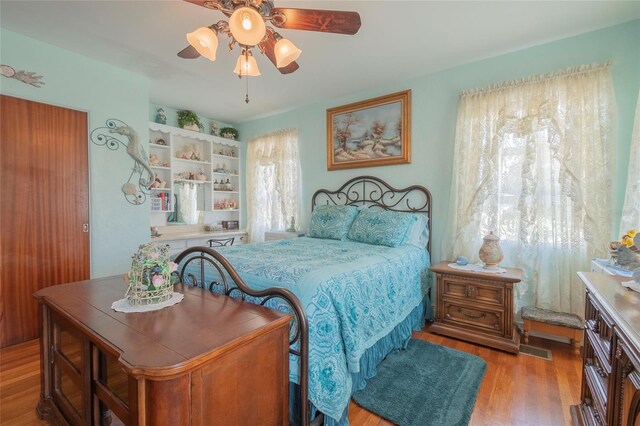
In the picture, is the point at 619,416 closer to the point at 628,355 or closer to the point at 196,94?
the point at 628,355

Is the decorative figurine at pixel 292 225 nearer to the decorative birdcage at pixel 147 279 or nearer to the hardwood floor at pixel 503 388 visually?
the hardwood floor at pixel 503 388

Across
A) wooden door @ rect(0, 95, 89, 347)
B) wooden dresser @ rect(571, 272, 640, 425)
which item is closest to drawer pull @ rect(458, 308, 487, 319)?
wooden dresser @ rect(571, 272, 640, 425)

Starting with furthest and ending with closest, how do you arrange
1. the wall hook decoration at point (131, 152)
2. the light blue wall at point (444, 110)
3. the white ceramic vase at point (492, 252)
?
1. the wall hook decoration at point (131, 152)
2. the white ceramic vase at point (492, 252)
3. the light blue wall at point (444, 110)

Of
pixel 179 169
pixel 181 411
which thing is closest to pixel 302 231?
pixel 179 169

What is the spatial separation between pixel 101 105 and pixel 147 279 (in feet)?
8.57

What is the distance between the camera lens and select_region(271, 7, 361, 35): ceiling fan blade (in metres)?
1.53

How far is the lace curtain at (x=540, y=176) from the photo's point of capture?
2.22m

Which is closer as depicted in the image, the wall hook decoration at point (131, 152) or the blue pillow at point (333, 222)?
the wall hook decoration at point (131, 152)

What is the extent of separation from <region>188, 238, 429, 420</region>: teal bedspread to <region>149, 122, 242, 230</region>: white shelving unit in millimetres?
2264

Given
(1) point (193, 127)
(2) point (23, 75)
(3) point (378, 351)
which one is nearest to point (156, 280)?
(3) point (378, 351)

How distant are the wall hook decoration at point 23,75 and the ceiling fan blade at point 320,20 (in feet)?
7.93

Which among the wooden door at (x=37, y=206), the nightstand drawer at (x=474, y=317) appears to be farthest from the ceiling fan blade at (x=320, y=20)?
the wooden door at (x=37, y=206)

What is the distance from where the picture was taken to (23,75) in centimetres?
244

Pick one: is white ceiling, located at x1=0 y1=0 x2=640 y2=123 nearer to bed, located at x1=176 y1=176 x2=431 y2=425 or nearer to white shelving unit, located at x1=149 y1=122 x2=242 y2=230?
white shelving unit, located at x1=149 y1=122 x2=242 y2=230
